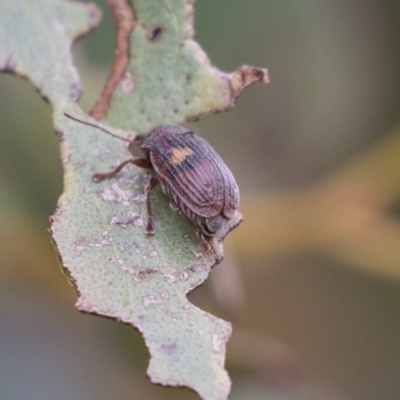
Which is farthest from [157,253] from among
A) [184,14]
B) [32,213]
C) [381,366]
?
[381,366]

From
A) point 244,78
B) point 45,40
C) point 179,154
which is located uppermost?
point 45,40

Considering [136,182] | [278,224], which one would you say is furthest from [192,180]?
[278,224]

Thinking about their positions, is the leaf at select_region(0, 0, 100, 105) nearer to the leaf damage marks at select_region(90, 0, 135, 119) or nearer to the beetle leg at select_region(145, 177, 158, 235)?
the leaf damage marks at select_region(90, 0, 135, 119)

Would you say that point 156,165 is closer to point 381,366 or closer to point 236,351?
point 236,351

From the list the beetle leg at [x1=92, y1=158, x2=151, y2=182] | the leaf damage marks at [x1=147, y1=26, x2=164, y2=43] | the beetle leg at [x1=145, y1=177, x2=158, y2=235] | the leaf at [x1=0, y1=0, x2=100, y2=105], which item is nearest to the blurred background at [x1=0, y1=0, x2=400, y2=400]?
the leaf at [x1=0, y1=0, x2=100, y2=105]

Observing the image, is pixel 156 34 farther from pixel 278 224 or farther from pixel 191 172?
pixel 278 224

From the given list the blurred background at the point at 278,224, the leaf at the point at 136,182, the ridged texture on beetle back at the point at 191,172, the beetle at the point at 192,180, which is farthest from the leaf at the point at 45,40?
the ridged texture on beetle back at the point at 191,172
